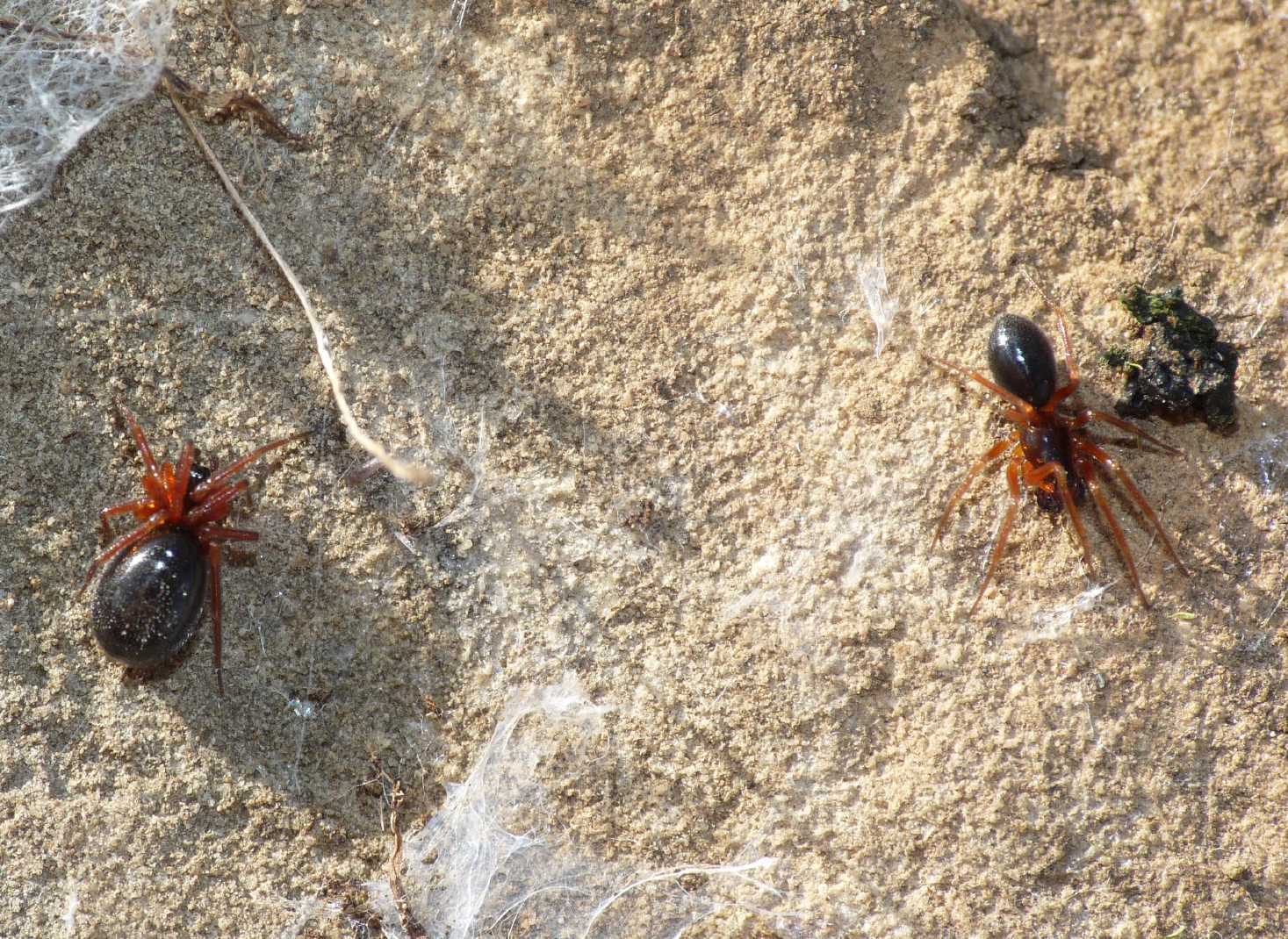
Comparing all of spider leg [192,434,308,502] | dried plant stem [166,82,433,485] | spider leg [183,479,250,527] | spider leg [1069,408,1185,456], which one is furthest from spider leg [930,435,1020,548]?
spider leg [183,479,250,527]

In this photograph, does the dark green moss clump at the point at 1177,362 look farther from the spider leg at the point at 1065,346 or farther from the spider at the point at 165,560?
the spider at the point at 165,560

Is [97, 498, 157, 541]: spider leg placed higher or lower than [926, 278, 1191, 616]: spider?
lower

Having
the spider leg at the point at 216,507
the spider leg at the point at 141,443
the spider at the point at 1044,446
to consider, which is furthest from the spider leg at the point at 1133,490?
the spider leg at the point at 141,443

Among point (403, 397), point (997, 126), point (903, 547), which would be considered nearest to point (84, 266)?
point (403, 397)

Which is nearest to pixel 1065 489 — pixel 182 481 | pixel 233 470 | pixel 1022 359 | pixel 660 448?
pixel 1022 359

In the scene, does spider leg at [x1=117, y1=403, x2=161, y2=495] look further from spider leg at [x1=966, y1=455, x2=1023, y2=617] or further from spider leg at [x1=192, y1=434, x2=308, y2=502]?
spider leg at [x1=966, y1=455, x2=1023, y2=617]

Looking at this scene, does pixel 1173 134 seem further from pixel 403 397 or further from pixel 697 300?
pixel 403 397
